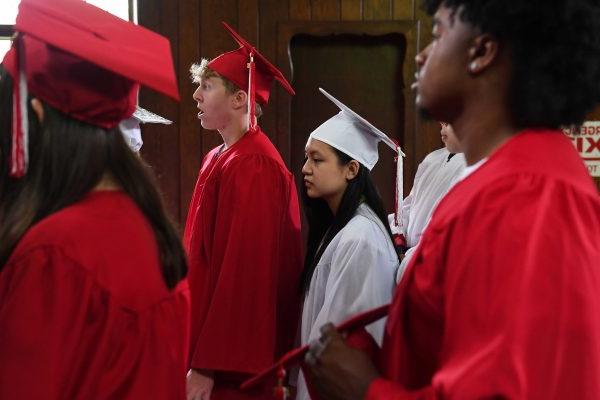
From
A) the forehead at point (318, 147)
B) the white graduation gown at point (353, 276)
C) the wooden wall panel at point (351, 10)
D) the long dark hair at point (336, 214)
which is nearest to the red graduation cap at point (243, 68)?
the forehead at point (318, 147)

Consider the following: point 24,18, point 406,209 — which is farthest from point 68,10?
point 406,209

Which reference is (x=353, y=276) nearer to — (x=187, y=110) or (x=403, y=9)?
(x=187, y=110)

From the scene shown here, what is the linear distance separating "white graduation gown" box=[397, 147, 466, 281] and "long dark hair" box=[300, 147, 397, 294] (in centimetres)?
67

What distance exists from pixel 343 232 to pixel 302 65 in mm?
2154

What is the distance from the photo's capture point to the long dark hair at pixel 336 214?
2270mm

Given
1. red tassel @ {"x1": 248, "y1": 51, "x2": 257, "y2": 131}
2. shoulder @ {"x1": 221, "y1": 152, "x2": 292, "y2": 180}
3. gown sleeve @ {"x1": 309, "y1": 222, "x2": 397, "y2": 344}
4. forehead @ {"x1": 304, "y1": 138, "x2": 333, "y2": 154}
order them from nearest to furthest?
gown sleeve @ {"x1": 309, "y1": 222, "x2": 397, "y2": 344}
forehead @ {"x1": 304, "y1": 138, "x2": 333, "y2": 154}
shoulder @ {"x1": 221, "y1": 152, "x2": 292, "y2": 180}
red tassel @ {"x1": 248, "y1": 51, "x2": 257, "y2": 131}

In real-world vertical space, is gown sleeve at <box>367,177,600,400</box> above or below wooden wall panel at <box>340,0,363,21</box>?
below

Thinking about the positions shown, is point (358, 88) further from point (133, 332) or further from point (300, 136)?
point (133, 332)

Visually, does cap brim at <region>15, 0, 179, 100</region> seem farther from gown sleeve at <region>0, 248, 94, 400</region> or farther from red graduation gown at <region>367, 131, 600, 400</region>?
red graduation gown at <region>367, 131, 600, 400</region>

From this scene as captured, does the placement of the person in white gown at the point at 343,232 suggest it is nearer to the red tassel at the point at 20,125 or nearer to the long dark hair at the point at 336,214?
the long dark hair at the point at 336,214

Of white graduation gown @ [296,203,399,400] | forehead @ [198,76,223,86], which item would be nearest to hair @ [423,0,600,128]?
white graduation gown @ [296,203,399,400]

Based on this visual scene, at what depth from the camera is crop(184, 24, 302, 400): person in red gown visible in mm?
2410

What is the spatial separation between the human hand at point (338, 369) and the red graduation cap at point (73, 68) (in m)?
0.49

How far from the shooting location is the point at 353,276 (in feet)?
6.51
